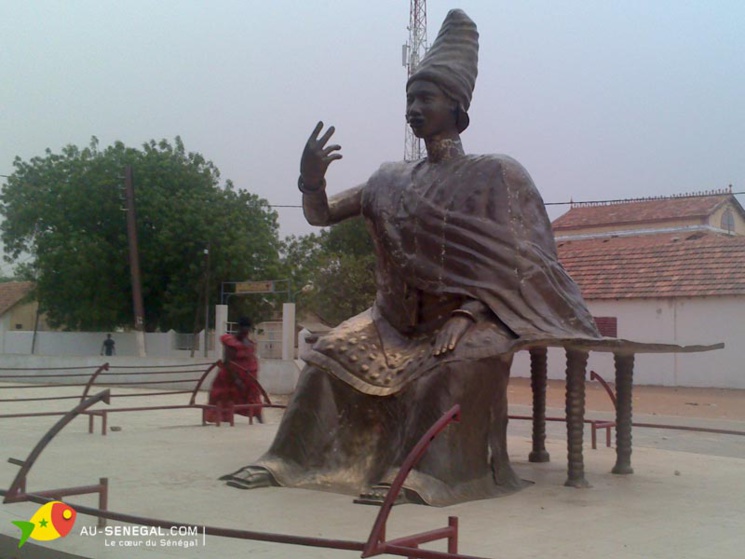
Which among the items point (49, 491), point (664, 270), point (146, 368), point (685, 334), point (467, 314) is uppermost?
point (664, 270)

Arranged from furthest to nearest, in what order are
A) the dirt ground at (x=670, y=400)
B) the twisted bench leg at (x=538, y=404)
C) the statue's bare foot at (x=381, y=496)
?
1. the dirt ground at (x=670, y=400)
2. the twisted bench leg at (x=538, y=404)
3. the statue's bare foot at (x=381, y=496)

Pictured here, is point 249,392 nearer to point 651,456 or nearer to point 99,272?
point 651,456

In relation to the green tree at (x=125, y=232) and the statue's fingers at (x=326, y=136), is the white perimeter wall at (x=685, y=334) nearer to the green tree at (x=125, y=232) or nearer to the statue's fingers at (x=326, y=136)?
the green tree at (x=125, y=232)

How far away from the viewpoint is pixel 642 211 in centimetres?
3888

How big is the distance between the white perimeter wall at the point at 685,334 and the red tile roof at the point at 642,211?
1307 centimetres

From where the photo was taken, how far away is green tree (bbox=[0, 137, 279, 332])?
29.0 metres

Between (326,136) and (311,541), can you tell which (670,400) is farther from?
(311,541)

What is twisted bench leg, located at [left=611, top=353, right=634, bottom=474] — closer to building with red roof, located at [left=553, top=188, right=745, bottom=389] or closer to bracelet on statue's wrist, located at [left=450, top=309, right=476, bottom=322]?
bracelet on statue's wrist, located at [left=450, top=309, right=476, bottom=322]

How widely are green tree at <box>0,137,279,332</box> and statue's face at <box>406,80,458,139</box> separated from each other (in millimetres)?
22501

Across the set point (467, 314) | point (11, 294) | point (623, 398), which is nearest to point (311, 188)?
point (467, 314)

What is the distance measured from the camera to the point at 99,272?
29.3 meters

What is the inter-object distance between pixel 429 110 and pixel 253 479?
2.84 meters

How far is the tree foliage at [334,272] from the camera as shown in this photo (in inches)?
1174

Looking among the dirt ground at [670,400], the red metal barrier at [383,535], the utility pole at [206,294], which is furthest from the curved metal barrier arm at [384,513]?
the utility pole at [206,294]
